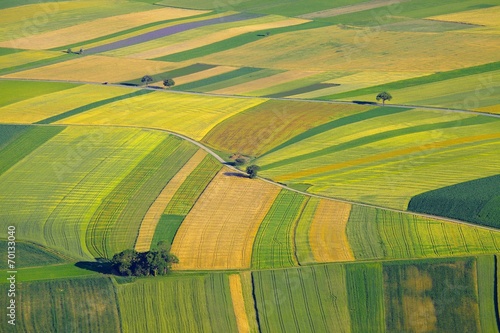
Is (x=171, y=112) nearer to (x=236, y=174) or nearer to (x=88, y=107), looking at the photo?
(x=88, y=107)

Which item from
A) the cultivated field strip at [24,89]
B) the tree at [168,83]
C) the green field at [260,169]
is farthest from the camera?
the tree at [168,83]

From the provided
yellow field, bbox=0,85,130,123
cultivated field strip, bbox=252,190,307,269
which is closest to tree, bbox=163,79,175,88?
yellow field, bbox=0,85,130,123

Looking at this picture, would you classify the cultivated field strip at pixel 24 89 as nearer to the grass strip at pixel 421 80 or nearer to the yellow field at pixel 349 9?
the grass strip at pixel 421 80

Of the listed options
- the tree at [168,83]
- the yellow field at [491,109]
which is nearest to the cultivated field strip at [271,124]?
the yellow field at [491,109]

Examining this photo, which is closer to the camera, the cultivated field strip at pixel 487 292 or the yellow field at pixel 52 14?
the cultivated field strip at pixel 487 292

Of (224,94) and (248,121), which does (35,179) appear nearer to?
(248,121)

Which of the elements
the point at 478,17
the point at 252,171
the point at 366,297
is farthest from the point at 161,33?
the point at 366,297

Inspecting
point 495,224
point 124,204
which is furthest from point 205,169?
point 495,224
